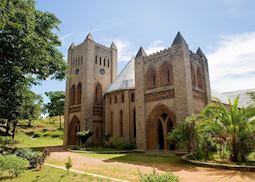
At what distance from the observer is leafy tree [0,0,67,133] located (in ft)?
40.1

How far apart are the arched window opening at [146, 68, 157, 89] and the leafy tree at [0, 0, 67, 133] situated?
876 cm

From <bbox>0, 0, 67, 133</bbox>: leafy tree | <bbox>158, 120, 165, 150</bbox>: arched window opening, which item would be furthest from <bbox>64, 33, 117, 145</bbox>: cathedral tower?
<bbox>0, 0, 67, 133</bbox>: leafy tree

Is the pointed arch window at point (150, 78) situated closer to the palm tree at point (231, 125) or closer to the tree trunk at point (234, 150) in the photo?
the palm tree at point (231, 125)

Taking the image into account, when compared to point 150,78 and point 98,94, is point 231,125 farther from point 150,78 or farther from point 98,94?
point 98,94

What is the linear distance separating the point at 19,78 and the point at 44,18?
5040mm

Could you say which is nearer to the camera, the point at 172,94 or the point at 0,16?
the point at 0,16

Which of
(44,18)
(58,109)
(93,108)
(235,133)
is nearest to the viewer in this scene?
(235,133)

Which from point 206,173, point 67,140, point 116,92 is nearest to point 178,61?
point 116,92

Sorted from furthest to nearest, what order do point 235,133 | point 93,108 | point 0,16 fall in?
point 93,108 → point 235,133 → point 0,16

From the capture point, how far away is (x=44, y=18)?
1541 cm

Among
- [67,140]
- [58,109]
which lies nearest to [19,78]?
[67,140]

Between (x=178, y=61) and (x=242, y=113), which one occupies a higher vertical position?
(x=178, y=61)

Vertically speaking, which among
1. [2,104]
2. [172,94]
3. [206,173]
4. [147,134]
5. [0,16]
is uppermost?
[0,16]

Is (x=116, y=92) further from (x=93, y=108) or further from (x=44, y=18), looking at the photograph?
(x=44, y=18)
